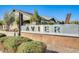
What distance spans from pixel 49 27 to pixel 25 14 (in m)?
0.39

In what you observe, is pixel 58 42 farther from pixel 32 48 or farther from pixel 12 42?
pixel 12 42

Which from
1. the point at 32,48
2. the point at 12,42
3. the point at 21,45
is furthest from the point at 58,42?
the point at 12,42

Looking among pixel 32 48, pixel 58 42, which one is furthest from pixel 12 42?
pixel 58 42

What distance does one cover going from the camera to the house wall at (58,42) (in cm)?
269

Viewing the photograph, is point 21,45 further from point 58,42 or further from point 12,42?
point 58,42

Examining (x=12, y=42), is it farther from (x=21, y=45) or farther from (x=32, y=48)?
(x=32, y=48)

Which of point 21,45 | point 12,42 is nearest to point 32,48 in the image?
point 21,45

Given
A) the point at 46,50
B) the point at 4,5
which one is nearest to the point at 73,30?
the point at 46,50

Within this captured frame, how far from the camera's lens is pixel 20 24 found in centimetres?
279

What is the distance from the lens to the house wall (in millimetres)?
2689

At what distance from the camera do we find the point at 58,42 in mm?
2734

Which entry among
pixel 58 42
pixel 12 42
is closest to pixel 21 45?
pixel 12 42
